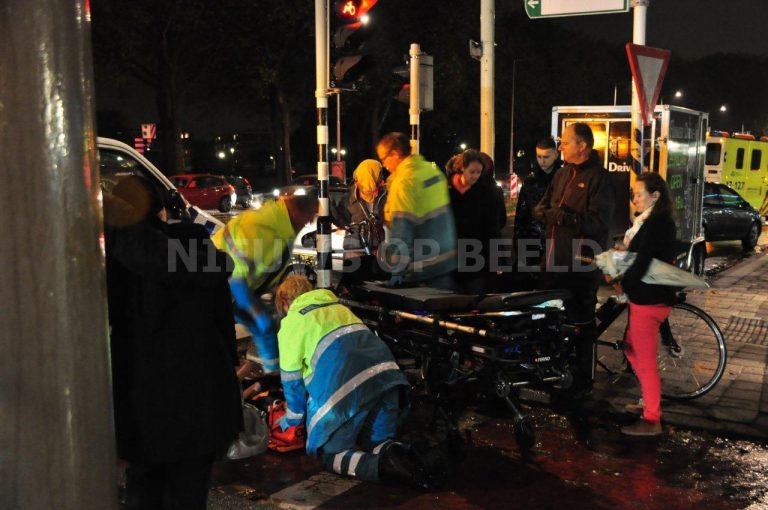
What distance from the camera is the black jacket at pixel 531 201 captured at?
7.09m

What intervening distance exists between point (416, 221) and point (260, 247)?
3.71ft

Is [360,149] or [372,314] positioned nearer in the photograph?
[372,314]

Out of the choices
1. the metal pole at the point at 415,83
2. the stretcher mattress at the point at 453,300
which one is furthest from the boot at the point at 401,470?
the metal pole at the point at 415,83

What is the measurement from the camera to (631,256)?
5414mm

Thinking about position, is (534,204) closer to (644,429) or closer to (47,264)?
(644,429)

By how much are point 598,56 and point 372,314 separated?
69.0m

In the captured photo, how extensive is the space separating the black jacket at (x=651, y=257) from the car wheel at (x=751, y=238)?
13092 millimetres

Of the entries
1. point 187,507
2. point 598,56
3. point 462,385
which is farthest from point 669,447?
point 598,56

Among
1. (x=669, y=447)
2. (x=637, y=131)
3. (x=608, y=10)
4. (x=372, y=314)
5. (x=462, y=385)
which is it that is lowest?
(x=669, y=447)

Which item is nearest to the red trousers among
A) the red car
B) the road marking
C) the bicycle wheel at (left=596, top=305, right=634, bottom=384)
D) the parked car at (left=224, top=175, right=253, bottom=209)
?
the bicycle wheel at (left=596, top=305, right=634, bottom=384)

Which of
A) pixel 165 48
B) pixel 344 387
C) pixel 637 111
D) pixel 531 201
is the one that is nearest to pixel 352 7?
pixel 531 201

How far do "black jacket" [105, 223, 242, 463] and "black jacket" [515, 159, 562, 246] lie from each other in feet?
15.1

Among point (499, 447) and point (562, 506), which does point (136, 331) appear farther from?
point (499, 447)

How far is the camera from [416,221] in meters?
5.64
